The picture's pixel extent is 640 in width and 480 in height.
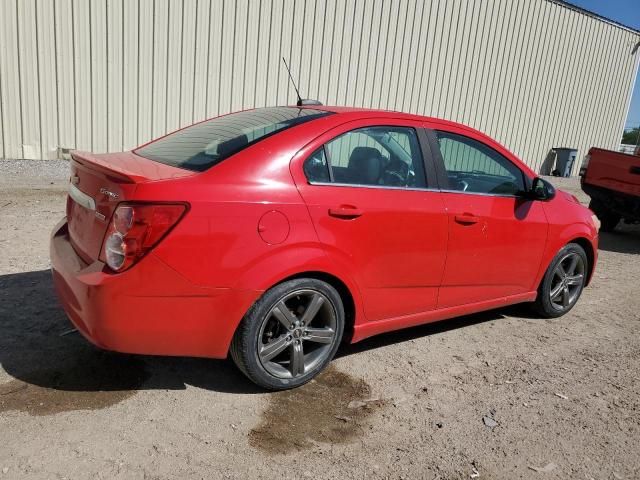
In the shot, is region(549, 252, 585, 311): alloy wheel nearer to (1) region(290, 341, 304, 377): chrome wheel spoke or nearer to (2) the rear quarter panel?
(2) the rear quarter panel

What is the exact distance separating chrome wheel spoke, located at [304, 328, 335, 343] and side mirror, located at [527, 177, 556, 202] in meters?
1.97

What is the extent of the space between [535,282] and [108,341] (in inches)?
129

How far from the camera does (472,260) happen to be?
383 cm

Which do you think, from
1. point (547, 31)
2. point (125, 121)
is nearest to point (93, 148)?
point (125, 121)

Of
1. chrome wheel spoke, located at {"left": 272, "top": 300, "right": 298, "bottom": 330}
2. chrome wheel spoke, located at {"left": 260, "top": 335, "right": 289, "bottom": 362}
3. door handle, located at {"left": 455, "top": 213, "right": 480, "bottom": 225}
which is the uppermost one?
door handle, located at {"left": 455, "top": 213, "right": 480, "bottom": 225}

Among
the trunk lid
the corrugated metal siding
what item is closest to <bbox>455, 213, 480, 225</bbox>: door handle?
the trunk lid

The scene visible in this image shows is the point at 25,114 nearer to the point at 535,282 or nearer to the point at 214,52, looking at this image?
the point at 214,52

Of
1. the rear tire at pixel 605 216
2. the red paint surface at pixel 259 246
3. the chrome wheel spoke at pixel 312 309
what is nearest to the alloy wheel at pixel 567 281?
the red paint surface at pixel 259 246

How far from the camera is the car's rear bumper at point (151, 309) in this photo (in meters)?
2.62

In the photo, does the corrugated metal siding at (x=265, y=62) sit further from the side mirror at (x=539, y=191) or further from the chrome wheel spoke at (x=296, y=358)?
the chrome wheel spoke at (x=296, y=358)

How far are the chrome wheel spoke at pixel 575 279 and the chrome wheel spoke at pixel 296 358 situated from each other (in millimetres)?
2754

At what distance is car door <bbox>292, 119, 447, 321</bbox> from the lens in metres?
3.11

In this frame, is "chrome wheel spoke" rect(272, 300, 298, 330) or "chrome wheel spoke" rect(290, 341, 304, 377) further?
"chrome wheel spoke" rect(290, 341, 304, 377)

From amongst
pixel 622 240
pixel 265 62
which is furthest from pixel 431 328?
pixel 265 62
